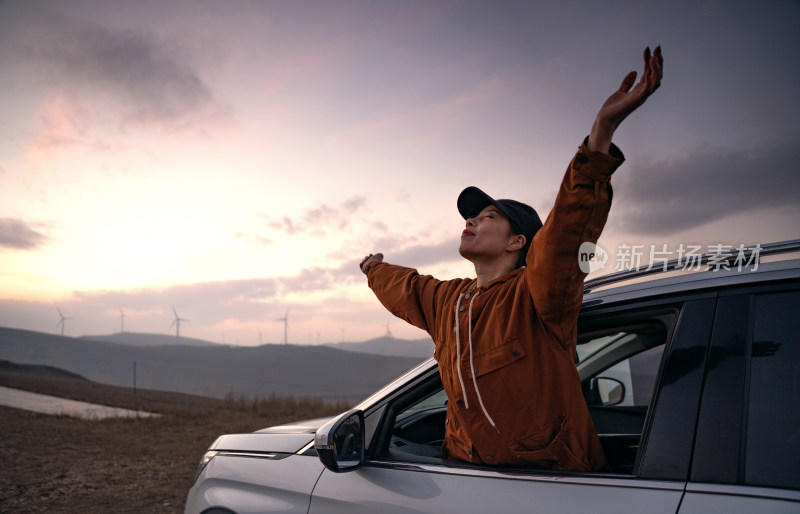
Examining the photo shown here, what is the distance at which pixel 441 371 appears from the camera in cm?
210

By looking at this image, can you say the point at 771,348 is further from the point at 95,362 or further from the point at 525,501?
the point at 95,362

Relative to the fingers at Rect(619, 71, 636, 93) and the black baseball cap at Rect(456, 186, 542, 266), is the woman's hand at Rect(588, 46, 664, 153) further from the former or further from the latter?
the black baseball cap at Rect(456, 186, 542, 266)

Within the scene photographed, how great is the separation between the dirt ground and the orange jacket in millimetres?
5558

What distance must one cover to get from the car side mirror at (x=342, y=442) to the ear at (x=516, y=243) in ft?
3.19

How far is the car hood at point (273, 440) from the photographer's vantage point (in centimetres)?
249

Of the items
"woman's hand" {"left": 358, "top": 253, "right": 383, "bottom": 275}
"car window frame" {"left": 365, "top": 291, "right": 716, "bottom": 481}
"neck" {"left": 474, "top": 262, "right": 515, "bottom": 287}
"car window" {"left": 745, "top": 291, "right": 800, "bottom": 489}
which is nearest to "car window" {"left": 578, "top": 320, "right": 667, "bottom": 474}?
"car window frame" {"left": 365, "top": 291, "right": 716, "bottom": 481}

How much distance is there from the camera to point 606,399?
3209mm

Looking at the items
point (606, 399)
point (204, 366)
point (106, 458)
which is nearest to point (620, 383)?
point (606, 399)

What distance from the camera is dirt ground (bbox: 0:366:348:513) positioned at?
254 inches

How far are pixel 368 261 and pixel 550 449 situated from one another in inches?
66.7

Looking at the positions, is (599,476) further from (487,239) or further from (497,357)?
(487,239)

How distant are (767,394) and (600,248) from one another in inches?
22.7

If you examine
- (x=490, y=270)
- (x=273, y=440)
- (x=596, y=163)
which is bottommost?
(x=273, y=440)

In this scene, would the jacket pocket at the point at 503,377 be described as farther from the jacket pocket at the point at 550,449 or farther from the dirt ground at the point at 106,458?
the dirt ground at the point at 106,458
